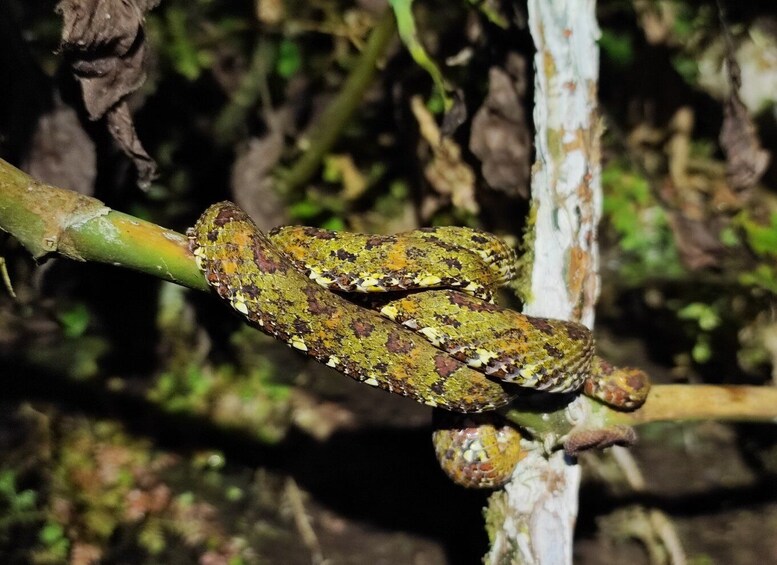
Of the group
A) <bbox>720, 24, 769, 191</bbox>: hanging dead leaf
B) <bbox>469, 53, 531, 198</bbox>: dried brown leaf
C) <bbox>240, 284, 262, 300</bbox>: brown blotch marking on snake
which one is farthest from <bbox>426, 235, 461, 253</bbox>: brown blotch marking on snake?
<bbox>720, 24, 769, 191</bbox>: hanging dead leaf

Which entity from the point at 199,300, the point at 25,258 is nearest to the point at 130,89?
the point at 25,258

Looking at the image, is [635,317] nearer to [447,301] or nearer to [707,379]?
[707,379]

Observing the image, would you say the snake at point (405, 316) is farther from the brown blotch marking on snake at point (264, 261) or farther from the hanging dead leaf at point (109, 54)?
the hanging dead leaf at point (109, 54)

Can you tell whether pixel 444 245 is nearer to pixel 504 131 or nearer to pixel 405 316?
pixel 405 316

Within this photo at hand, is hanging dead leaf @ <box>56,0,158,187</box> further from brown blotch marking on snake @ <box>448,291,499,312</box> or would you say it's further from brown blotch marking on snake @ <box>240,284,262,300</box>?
brown blotch marking on snake @ <box>448,291,499,312</box>

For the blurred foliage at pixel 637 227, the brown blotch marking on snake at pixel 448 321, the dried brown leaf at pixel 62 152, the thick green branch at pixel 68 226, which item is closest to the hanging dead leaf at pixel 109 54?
the thick green branch at pixel 68 226

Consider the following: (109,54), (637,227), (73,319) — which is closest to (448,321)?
(109,54)
